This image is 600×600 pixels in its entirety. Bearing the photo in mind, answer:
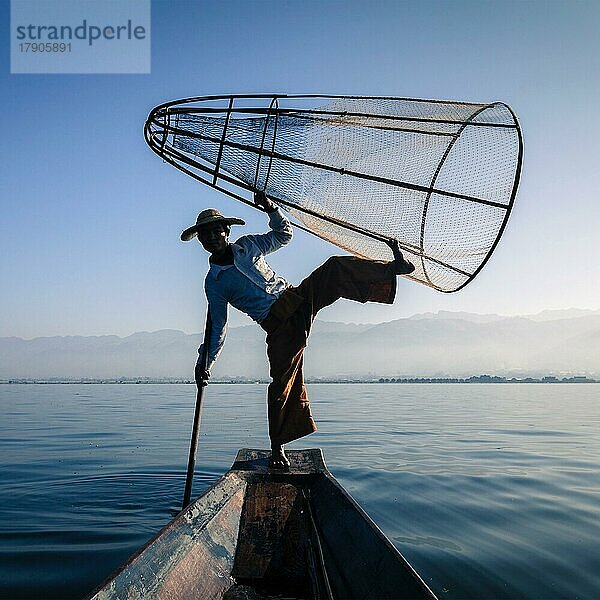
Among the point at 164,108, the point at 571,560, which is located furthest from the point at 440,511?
the point at 164,108

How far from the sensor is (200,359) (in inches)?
201

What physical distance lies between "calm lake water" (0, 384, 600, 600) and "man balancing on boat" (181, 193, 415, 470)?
1.45 metres

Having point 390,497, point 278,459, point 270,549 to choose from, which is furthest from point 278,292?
point 390,497

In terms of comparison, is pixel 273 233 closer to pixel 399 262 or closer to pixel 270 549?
pixel 399 262

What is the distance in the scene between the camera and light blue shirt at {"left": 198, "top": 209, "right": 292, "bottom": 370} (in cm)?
466

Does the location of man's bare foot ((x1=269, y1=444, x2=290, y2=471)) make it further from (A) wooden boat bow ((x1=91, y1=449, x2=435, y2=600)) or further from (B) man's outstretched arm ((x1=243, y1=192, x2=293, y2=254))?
(B) man's outstretched arm ((x1=243, y1=192, x2=293, y2=254))

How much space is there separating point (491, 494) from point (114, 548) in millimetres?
4290

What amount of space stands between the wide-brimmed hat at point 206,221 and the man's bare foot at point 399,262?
1.24 m

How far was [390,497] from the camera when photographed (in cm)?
649

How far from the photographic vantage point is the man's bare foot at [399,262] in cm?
443

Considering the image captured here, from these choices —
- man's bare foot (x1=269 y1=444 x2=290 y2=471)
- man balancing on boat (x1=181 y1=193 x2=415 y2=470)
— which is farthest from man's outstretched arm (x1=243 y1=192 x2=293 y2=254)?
man's bare foot (x1=269 y1=444 x2=290 y2=471)

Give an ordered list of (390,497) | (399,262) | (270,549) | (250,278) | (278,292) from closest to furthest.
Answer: (270,549)
(399,262)
(250,278)
(278,292)
(390,497)

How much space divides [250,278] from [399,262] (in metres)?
1.23

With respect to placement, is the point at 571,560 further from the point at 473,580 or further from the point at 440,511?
the point at 440,511
